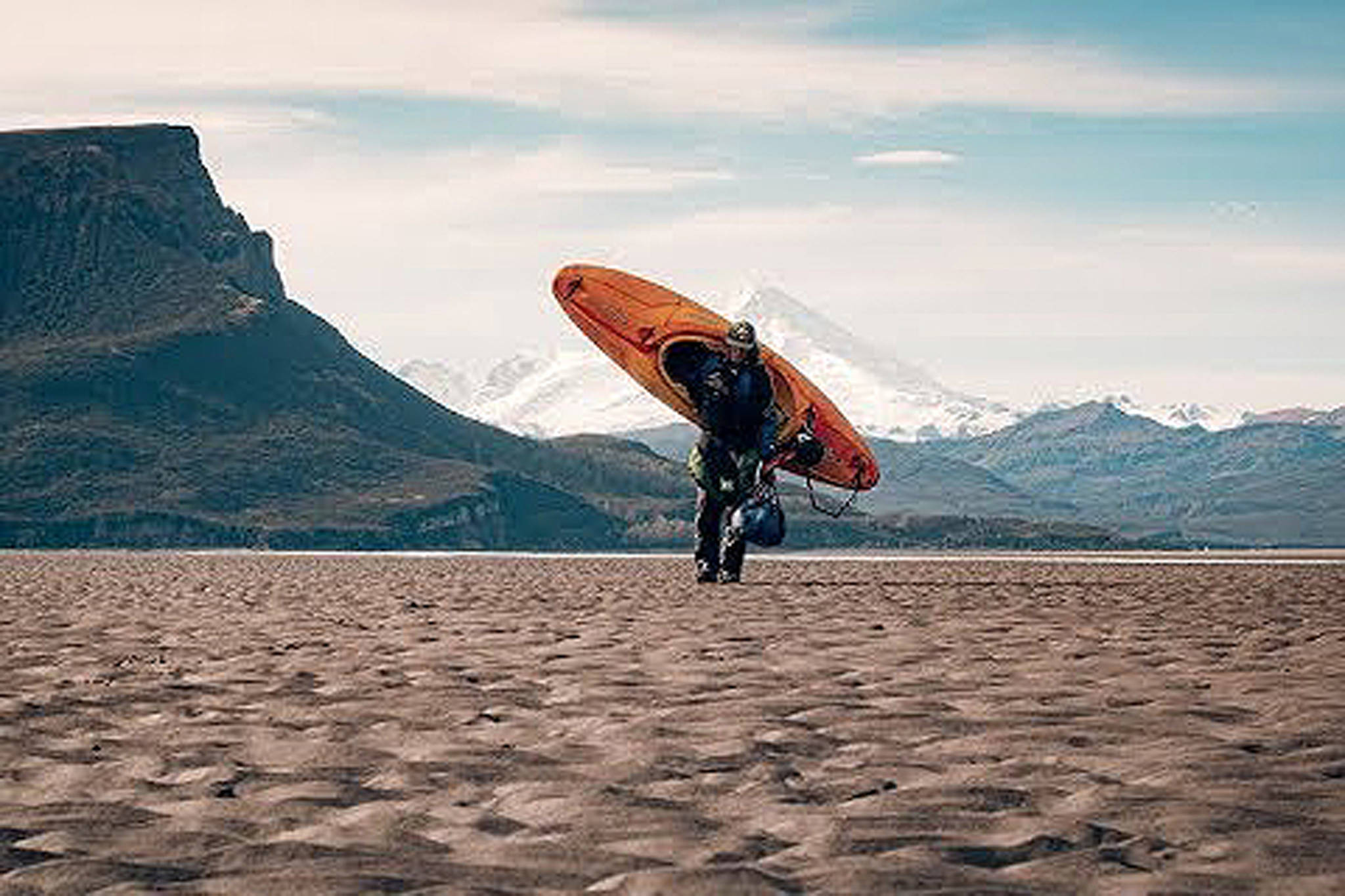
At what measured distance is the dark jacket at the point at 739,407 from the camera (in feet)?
93.3

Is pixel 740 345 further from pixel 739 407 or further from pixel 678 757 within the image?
pixel 678 757

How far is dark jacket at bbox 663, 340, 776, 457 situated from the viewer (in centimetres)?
2844

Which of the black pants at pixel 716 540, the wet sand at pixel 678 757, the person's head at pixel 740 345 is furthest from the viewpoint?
the black pants at pixel 716 540

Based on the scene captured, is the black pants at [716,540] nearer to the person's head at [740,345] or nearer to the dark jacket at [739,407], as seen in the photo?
the dark jacket at [739,407]

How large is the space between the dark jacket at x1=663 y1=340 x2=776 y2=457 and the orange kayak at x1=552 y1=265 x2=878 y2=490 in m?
5.93

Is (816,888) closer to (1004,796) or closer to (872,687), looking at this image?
(1004,796)

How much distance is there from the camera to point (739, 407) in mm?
28516

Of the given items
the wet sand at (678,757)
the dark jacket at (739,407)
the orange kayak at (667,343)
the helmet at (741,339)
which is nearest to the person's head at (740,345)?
the helmet at (741,339)

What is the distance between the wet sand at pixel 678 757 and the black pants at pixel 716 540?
31.3 ft

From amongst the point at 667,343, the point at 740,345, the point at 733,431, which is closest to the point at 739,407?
the point at 733,431

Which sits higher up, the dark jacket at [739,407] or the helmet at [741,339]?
the helmet at [741,339]

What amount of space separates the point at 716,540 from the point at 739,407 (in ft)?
7.99

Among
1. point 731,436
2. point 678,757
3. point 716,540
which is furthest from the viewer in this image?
point 716,540

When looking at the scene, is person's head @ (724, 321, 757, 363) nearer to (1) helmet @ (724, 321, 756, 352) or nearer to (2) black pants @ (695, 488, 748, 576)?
(1) helmet @ (724, 321, 756, 352)
